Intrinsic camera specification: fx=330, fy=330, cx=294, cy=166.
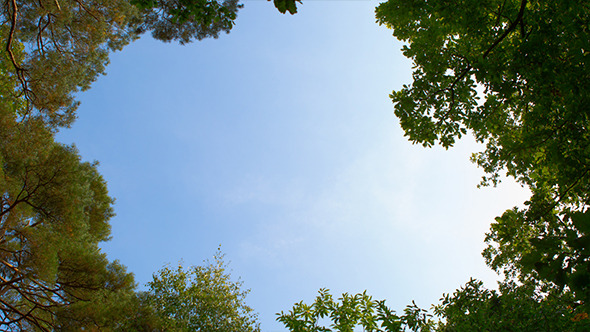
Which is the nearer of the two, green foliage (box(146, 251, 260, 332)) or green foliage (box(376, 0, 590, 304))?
green foliage (box(376, 0, 590, 304))

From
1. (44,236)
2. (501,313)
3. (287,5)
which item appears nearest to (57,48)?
(44,236)

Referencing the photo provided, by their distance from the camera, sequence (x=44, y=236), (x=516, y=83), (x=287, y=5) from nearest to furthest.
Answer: (x=287, y=5) → (x=516, y=83) → (x=44, y=236)

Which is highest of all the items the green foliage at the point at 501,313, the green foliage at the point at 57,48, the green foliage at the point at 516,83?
the green foliage at the point at 57,48

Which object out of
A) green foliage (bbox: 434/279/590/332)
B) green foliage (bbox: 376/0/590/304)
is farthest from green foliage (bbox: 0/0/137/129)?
green foliage (bbox: 434/279/590/332)

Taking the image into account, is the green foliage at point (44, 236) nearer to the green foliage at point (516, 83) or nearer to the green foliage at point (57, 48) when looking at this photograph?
the green foliage at point (57, 48)

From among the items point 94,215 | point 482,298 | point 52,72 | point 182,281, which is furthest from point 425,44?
point 182,281

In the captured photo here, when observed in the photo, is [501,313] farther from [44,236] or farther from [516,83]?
[44,236]

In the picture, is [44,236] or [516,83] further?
[44,236]

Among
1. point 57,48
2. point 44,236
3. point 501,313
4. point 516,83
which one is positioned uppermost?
point 57,48

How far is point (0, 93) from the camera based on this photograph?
9500 mm

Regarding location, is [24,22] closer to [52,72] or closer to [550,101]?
[52,72]

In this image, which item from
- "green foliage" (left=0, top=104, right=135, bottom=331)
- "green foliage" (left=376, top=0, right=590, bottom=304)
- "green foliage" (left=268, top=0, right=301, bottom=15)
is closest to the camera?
"green foliage" (left=268, top=0, right=301, bottom=15)

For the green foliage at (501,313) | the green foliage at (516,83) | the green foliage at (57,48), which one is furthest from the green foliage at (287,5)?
the green foliage at (57,48)

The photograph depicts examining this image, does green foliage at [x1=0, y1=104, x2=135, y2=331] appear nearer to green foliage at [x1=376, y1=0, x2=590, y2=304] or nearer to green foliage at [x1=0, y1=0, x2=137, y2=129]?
green foliage at [x1=0, y1=0, x2=137, y2=129]
